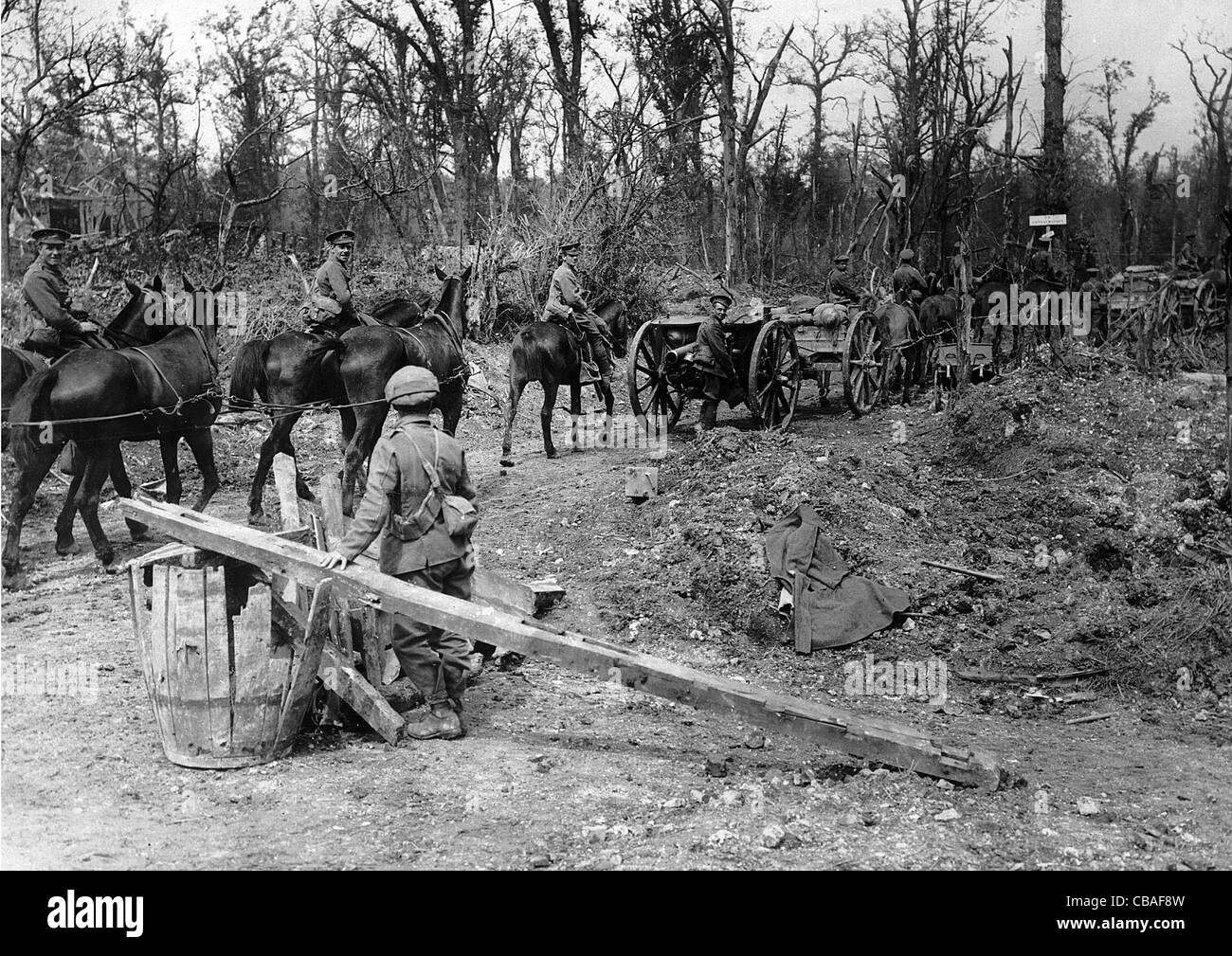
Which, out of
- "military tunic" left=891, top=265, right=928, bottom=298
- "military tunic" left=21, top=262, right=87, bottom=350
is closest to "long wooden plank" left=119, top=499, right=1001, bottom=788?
"military tunic" left=21, top=262, right=87, bottom=350

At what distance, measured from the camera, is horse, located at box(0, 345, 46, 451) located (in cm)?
768

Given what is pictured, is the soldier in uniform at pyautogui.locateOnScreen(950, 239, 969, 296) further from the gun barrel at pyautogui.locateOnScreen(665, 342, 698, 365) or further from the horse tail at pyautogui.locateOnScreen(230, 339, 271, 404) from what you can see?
the horse tail at pyautogui.locateOnScreen(230, 339, 271, 404)

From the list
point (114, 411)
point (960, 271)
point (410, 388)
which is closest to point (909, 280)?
point (960, 271)

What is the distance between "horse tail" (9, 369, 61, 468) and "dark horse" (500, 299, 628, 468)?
189 inches

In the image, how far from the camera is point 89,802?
4.45 metres

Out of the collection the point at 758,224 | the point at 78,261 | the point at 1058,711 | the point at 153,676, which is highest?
the point at 758,224

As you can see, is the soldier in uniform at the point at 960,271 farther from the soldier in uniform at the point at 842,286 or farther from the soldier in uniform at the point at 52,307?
the soldier in uniform at the point at 52,307

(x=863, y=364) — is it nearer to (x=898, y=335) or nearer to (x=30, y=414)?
(x=898, y=335)

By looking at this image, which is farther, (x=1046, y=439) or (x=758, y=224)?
(x=758, y=224)

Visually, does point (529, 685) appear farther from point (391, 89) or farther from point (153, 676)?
point (391, 89)

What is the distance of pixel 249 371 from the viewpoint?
9500mm

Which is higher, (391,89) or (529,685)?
(391,89)
